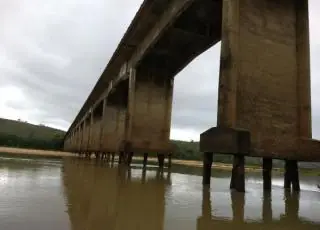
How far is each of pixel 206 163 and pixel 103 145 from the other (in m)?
18.0

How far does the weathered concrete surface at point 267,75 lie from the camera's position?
707cm

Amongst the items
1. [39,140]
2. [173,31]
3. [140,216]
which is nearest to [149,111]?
[173,31]

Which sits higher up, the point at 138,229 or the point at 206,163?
the point at 206,163

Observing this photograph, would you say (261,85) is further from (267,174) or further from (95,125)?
(95,125)

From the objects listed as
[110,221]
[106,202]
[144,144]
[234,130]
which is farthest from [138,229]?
[144,144]

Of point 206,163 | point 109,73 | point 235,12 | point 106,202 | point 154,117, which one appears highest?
point 109,73

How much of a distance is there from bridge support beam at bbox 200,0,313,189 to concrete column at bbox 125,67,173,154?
9.75 m

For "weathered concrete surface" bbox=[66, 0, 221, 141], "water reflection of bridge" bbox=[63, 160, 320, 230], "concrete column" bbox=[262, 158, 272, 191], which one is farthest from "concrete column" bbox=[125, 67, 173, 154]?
"water reflection of bridge" bbox=[63, 160, 320, 230]

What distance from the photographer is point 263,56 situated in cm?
774

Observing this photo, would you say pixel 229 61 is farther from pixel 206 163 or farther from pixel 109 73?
pixel 109 73

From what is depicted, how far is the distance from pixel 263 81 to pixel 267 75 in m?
0.21

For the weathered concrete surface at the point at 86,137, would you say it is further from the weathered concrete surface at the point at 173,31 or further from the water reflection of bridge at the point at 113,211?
the water reflection of bridge at the point at 113,211

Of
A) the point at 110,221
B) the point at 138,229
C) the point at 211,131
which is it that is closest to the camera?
the point at 138,229

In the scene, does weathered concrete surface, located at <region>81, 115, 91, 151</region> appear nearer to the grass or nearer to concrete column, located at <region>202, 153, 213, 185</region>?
concrete column, located at <region>202, 153, 213, 185</region>
